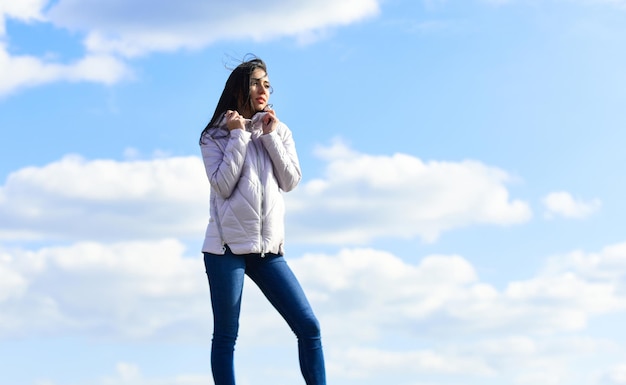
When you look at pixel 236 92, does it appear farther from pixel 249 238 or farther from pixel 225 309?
pixel 225 309

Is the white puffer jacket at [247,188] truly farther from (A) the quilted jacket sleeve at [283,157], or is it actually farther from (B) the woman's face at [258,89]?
(B) the woman's face at [258,89]

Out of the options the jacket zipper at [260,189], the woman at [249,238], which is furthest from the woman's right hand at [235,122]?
the jacket zipper at [260,189]

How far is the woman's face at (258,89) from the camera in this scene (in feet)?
24.5

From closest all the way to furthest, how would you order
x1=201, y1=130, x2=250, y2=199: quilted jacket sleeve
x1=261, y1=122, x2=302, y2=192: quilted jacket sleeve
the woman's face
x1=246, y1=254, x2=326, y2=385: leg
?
x1=246, y1=254, x2=326, y2=385: leg → x1=201, y1=130, x2=250, y2=199: quilted jacket sleeve → x1=261, y1=122, x2=302, y2=192: quilted jacket sleeve → the woman's face

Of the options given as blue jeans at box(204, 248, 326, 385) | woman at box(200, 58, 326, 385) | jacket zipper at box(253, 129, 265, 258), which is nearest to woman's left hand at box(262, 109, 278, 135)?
woman at box(200, 58, 326, 385)

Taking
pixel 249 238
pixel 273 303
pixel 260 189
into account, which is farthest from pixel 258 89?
pixel 273 303

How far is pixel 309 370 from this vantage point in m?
7.05

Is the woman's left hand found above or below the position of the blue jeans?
above

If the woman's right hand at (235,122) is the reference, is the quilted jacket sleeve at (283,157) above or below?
below

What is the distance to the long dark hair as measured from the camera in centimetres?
748

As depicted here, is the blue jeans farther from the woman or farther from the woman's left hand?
the woman's left hand

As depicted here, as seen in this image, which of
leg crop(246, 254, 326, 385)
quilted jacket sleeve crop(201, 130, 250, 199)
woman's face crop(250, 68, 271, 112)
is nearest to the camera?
leg crop(246, 254, 326, 385)

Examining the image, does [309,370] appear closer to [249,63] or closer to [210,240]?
[210,240]

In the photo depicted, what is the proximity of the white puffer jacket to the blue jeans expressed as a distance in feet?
0.44
